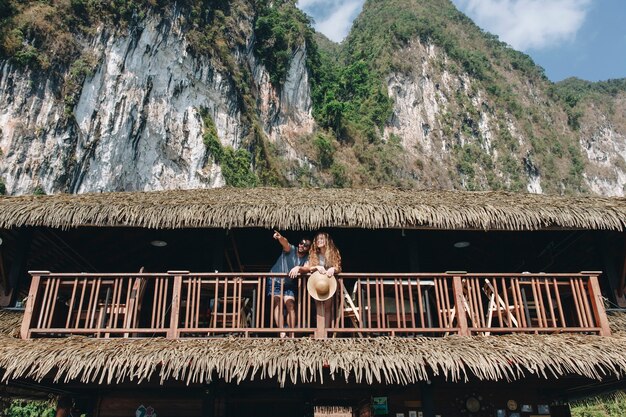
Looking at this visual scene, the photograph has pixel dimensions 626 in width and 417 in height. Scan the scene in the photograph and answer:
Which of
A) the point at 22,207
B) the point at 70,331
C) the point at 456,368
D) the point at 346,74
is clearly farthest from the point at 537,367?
the point at 346,74

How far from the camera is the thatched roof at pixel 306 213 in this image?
698 cm

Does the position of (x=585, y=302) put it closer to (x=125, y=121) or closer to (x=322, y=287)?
(x=322, y=287)

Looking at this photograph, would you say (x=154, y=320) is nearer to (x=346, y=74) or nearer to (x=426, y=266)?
(x=426, y=266)

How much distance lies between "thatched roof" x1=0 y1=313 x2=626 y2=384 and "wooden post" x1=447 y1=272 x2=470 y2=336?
20 cm

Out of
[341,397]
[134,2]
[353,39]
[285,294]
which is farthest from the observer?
[353,39]

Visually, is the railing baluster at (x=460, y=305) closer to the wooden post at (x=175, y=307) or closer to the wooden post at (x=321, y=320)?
the wooden post at (x=321, y=320)

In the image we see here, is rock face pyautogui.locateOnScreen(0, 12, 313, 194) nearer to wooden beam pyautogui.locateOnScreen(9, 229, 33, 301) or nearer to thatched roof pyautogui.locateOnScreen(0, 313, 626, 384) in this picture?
wooden beam pyautogui.locateOnScreen(9, 229, 33, 301)

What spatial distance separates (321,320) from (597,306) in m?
3.26

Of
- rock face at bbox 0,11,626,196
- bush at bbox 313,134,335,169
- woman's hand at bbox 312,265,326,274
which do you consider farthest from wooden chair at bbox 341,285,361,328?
bush at bbox 313,134,335,169

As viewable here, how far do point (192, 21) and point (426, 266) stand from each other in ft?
102

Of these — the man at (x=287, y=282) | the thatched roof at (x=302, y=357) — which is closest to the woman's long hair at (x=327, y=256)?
the man at (x=287, y=282)

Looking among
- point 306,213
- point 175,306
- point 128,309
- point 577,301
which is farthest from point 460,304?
point 128,309

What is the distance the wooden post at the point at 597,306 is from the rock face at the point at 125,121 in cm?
2632

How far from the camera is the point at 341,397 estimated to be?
7.36 metres
